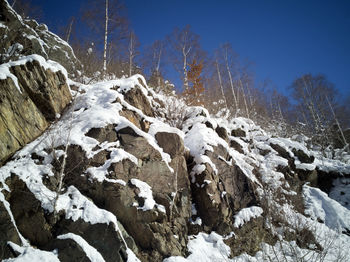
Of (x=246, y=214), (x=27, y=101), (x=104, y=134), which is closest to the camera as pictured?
(x=27, y=101)

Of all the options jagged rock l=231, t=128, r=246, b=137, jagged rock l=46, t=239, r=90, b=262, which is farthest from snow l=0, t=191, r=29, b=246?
jagged rock l=231, t=128, r=246, b=137

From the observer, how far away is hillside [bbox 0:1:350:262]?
472cm

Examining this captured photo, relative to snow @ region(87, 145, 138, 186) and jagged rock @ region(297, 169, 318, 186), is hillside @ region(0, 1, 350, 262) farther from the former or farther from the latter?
jagged rock @ region(297, 169, 318, 186)

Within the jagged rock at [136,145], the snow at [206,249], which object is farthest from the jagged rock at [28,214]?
the snow at [206,249]

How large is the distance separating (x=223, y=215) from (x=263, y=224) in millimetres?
1902

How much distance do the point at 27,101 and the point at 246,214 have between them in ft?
30.4

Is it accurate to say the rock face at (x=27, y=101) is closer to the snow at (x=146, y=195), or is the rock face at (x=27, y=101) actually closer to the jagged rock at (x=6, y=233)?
the jagged rock at (x=6, y=233)

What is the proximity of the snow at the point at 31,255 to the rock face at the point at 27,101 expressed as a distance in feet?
8.18

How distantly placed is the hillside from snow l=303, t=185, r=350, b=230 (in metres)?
0.05

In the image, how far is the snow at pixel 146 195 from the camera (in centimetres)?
583

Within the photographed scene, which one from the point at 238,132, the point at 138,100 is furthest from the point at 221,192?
the point at 238,132

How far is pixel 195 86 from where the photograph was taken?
1599cm

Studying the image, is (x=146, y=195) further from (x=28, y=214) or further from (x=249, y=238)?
(x=249, y=238)

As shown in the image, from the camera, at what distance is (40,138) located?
6.29 meters
